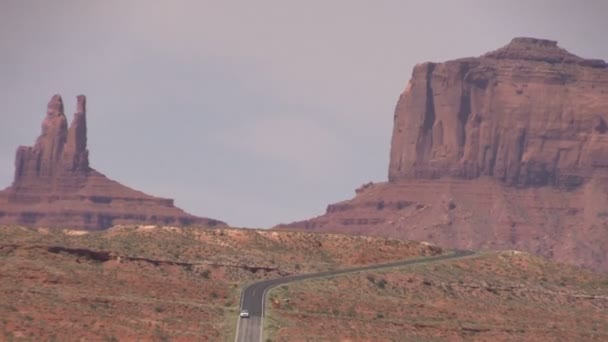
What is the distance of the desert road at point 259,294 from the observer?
12125 centimetres

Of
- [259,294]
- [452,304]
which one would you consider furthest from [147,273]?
[452,304]

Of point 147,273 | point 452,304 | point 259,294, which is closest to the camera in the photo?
point 259,294

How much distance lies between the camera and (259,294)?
140 m

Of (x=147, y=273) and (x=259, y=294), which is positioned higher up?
(x=147, y=273)

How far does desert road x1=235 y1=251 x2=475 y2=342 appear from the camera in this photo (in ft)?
398

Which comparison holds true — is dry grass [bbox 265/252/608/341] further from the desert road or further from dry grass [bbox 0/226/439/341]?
dry grass [bbox 0/226/439/341]

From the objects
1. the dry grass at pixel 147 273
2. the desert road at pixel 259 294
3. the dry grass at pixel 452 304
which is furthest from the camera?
the dry grass at pixel 452 304

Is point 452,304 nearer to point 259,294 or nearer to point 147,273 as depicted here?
point 259,294

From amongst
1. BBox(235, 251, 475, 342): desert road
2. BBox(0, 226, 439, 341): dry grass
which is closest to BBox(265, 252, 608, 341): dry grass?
BBox(235, 251, 475, 342): desert road

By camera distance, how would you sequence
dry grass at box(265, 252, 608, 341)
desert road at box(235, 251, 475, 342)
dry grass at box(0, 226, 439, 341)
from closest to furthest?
dry grass at box(0, 226, 439, 341), desert road at box(235, 251, 475, 342), dry grass at box(265, 252, 608, 341)

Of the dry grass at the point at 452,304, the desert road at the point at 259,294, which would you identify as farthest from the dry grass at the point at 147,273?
the dry grass at the point at 452,304

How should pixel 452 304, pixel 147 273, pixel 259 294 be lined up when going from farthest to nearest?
pixel 452 304 → pixel 147 273 → pixel 259 294

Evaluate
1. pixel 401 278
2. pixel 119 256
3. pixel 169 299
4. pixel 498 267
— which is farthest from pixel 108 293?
pixel 498 267

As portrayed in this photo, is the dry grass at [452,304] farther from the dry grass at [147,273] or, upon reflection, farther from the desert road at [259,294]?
the dry grass at [147,273]
